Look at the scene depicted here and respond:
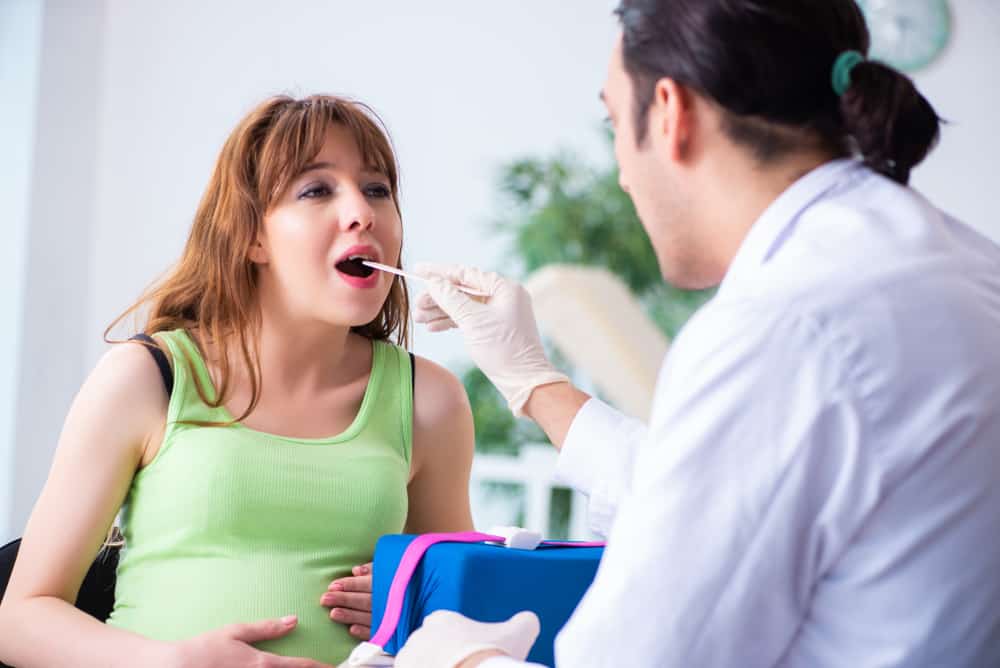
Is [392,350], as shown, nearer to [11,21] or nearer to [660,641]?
[660,641]

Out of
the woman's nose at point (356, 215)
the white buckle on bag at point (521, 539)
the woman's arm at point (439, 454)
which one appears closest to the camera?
the white buckle on bag at point (521, 539)

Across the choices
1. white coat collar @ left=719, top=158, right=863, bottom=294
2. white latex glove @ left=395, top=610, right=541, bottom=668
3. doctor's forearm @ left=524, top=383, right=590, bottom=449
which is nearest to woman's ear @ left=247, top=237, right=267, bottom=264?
doctor's forearm @ left=524, top=383, right=590, bottom=449

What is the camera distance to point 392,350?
5.44ft

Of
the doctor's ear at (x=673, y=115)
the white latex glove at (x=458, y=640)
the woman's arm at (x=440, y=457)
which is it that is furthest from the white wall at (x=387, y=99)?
the doctor's ear at (x=673, y=115)

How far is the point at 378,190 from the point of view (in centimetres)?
155

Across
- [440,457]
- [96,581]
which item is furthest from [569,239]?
[96,581]

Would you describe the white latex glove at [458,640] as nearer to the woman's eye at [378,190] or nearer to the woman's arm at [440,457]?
the woman's arm at [440,457]

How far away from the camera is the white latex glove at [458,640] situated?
94cm

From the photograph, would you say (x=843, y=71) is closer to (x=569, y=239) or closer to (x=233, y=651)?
(x=233, y=651)

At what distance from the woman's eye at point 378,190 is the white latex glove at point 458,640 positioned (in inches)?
27.2

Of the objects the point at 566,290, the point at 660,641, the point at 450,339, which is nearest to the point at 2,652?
the point at 660,641

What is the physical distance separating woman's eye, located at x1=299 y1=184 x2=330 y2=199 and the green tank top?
0.83 feet

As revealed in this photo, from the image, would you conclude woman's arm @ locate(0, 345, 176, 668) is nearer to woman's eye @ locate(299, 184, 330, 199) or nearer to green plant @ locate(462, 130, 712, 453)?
woman's eye @ locate(299, 184, 330, 199)

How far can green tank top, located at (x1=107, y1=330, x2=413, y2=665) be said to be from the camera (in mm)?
1349
